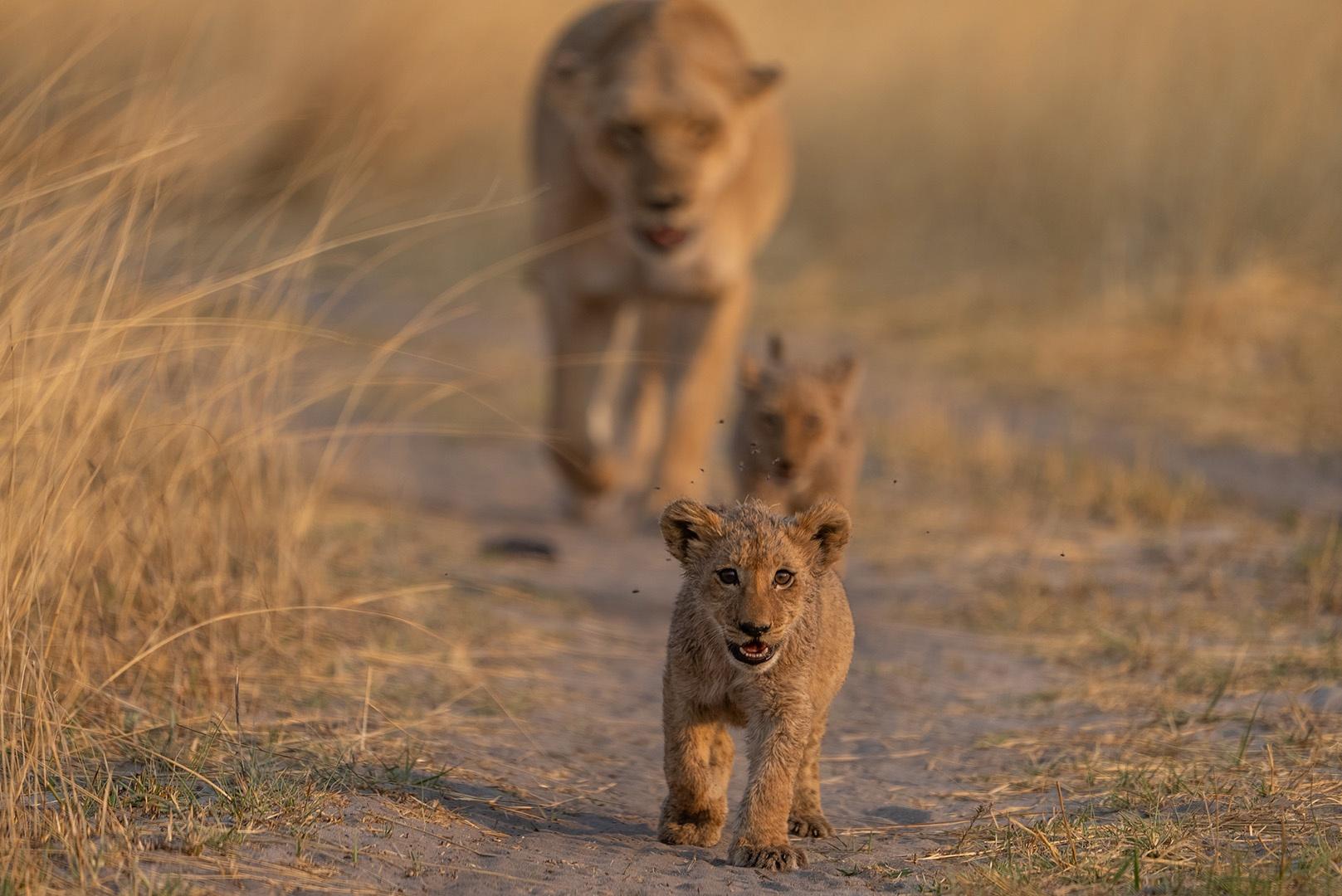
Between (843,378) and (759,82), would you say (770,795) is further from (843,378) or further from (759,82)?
(759,82)

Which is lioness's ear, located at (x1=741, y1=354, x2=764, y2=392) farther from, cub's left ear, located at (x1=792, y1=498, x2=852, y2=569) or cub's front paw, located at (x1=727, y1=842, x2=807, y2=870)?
cub's front paw, located at (x1=727, y1=842, x2=807, y2=870)

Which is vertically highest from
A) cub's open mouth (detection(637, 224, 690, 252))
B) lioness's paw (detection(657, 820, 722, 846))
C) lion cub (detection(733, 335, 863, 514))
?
cub's open mouth (detection(637, 224, 690, 252))

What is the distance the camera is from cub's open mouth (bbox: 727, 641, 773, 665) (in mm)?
4000

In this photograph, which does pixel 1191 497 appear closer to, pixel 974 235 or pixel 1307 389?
pixel 1307 389

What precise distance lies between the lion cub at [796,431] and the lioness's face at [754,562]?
230cm

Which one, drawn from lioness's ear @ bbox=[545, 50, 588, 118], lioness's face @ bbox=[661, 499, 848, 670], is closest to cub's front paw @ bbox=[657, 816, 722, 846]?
lioness's face @ bbox=[661, 499, 848, 670]

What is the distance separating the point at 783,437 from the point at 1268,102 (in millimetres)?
7828

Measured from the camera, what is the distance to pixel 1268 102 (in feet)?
43.1

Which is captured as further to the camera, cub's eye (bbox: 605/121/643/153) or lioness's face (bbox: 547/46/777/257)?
cub's eye (bbox: 605/121/643/153)

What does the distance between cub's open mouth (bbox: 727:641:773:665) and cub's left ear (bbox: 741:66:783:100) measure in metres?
5.38

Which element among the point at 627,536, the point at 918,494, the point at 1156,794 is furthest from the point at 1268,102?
the point at 1156,794

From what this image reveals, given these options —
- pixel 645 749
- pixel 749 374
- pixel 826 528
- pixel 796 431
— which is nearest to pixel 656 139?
pixel 749 374

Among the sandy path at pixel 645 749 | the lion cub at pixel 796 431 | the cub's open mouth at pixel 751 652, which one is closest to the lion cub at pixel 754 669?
the cub's open mouth at pixel 751 652

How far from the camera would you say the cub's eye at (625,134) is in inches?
334
